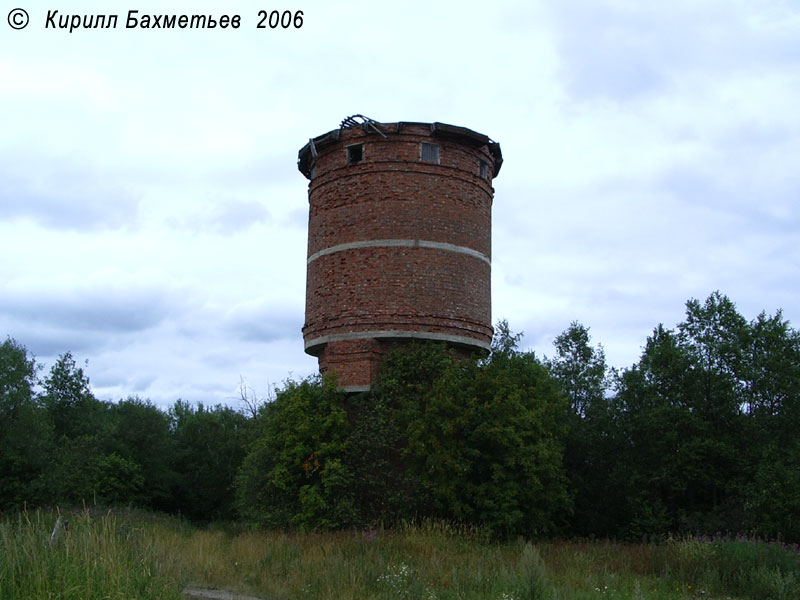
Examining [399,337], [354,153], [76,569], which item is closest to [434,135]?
[354,153]

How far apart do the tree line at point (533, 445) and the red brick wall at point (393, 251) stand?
889 millimetres

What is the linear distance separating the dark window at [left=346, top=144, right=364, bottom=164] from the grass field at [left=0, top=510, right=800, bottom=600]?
1073 centimetres

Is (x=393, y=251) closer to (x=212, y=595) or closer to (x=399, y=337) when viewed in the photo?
(x=399, y=337)

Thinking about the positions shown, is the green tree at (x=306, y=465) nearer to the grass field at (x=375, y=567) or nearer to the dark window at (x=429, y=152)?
the grass field at (x=375, y=567)

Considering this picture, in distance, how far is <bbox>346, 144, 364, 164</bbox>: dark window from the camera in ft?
73.3

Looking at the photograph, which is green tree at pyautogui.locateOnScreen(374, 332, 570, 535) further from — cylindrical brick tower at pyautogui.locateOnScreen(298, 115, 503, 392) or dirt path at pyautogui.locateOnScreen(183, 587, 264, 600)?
dirt path at pyautogui.locateOnScreen(183, 587, 264, 600)

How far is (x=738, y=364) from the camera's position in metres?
24.6

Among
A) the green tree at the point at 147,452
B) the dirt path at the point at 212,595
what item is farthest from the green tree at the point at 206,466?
the dirt path at the point at 212,595

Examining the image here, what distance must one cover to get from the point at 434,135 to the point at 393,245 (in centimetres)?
355

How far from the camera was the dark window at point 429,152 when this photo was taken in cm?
2202

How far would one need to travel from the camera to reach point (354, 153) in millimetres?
22531

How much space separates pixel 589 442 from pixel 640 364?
328cm

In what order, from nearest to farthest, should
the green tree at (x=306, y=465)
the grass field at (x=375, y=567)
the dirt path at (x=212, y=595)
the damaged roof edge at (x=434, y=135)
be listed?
1. the grass field at (x=375, y=567)
2. the dirt path at (x=212, y=595)
3. the green tree at (x=306, y=465)
4. the damaged roof edge at (x=434, y=135)

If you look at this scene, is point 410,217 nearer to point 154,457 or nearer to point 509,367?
point 509,367
